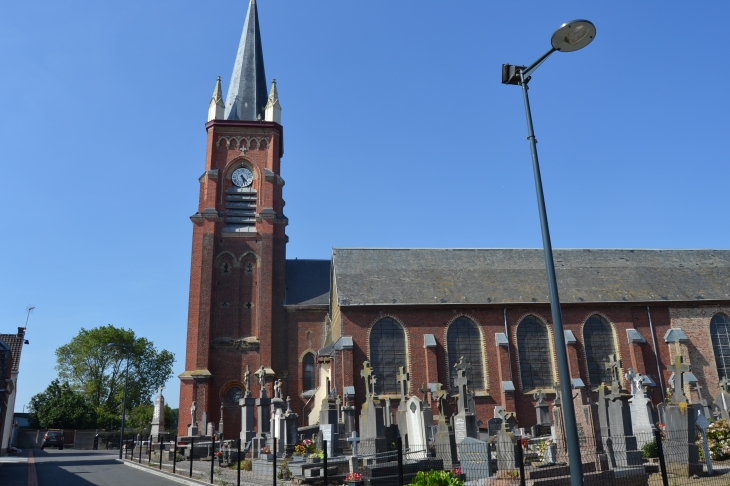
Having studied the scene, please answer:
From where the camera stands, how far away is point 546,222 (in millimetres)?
7957

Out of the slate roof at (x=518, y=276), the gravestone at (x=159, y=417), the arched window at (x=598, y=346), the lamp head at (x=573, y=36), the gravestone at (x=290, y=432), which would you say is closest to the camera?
the lamp head at (x=573, y=36)

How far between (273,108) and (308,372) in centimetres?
1740

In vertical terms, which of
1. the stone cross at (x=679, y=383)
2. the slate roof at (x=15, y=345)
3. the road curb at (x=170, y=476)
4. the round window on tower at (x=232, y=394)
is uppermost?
the slate roof at (x=15, y=345)

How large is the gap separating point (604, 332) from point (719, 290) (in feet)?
25.0

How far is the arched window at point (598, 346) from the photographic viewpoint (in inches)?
1245

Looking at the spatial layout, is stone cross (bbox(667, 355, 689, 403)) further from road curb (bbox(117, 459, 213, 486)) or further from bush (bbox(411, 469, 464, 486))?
road curb (bbox(117, 459, 213, 486))

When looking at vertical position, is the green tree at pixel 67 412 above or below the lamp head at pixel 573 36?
below

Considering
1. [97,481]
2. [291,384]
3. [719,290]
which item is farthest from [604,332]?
[97,481]

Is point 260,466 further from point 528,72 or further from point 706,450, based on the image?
point 528,72

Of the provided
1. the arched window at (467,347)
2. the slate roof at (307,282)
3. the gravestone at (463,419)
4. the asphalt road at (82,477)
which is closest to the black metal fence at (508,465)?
the asphalt road at (82,477)

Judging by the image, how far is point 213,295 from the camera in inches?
1336

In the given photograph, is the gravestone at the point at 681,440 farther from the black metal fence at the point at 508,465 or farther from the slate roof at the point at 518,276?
the slate roof at the point at 518,276

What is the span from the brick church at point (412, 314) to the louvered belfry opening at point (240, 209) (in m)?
0.07

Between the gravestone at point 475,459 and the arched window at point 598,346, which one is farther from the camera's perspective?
the arched window at point 598,346
